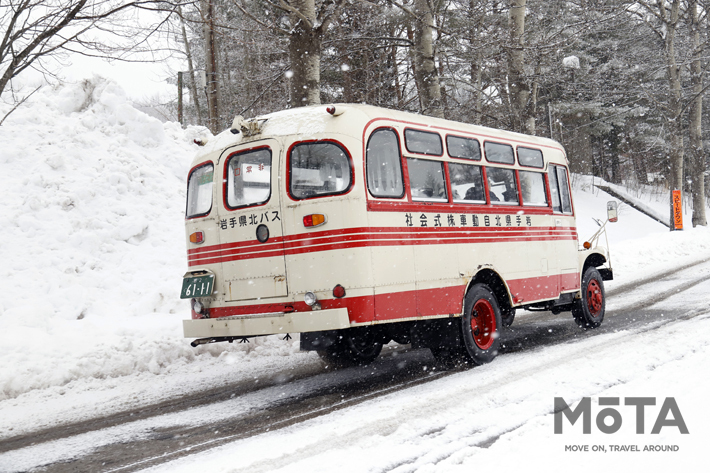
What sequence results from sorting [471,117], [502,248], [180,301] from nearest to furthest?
[502,248]
[180,301]
[471,117]

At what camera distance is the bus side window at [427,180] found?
700 centimetres

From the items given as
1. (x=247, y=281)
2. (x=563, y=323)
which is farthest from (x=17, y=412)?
(x=563, y=323)

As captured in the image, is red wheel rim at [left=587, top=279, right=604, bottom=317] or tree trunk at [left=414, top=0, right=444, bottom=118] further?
tree trunk at [left=414, top=0, right=444, bottom=118]

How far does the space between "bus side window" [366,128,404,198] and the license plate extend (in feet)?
7.12

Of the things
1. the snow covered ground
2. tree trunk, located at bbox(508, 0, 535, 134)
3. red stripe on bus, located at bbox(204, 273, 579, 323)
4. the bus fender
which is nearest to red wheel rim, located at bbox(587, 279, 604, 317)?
the snow covered ground

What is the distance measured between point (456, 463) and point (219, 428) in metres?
2.38

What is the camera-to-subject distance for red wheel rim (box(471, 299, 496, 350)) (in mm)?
7965

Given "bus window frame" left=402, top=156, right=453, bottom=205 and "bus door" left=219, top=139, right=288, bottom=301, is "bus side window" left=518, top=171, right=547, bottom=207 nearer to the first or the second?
"bus window frame" left=402, top=156, right=453, bottom=205

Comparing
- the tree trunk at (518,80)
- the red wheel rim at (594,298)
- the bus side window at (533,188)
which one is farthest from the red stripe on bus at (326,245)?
the tree trunk at (518,80)

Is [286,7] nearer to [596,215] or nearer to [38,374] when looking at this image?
[38,374]

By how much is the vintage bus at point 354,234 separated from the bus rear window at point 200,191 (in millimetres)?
23

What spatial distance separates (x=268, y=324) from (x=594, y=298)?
626cm

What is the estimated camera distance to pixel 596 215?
2828 centimetres

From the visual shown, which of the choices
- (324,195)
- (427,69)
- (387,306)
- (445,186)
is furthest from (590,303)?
(427,69)
